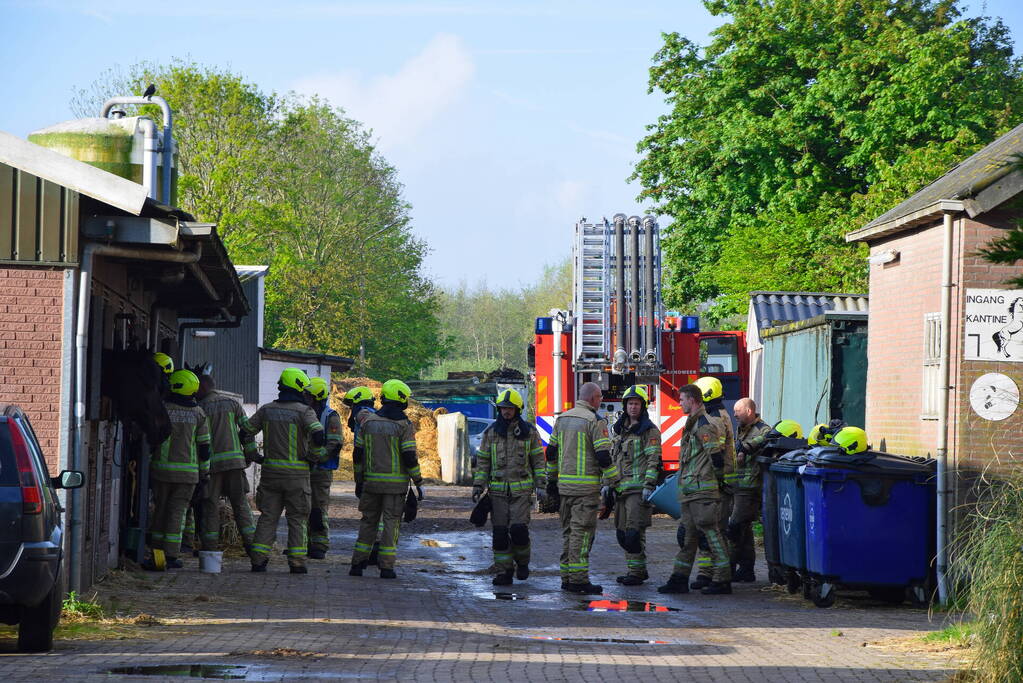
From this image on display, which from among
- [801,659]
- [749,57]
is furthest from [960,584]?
[749,57]

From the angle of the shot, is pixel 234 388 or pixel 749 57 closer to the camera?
pixel 234 388

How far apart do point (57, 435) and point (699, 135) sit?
2822cm

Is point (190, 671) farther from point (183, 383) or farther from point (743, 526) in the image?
point (743, 526)

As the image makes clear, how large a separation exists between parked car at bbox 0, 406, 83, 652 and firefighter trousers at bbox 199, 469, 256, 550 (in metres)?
5.90

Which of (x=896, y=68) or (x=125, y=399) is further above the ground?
(x=896, y=68)

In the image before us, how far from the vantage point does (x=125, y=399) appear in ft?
40.8

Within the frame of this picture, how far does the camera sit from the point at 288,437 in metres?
14.2

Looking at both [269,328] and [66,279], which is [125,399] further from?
[269,328]

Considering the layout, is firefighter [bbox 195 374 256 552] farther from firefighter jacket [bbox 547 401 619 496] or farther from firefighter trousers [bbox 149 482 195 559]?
firefighter jacket [bbox 547 401 619 496]

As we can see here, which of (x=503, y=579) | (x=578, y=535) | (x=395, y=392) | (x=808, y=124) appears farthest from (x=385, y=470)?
(x=808, y=124)

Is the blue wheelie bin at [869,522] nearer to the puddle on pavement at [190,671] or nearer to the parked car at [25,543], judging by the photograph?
the puddle on pavement at [190,671]

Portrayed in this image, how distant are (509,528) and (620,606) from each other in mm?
1966

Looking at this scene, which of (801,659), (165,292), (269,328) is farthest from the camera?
(269,328)

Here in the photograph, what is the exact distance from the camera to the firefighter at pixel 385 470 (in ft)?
46.0
